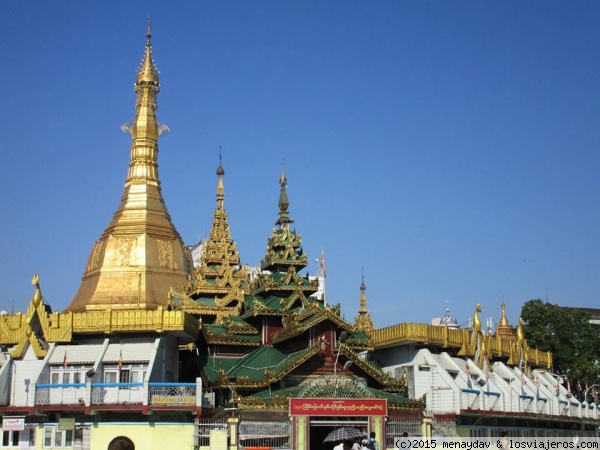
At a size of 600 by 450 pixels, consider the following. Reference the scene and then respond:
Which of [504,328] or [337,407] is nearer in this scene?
[337,407]

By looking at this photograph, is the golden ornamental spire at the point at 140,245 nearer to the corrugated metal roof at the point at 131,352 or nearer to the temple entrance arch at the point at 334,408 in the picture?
the corrugated metal roof at the point at 131,352

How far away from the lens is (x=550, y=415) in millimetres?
53812

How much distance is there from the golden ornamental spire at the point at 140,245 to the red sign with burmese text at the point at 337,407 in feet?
70.4

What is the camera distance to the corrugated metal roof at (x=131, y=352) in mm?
42900

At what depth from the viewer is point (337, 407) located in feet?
136

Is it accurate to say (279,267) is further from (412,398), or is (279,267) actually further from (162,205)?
(162,205)

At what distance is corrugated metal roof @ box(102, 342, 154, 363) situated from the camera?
4290 centimetres

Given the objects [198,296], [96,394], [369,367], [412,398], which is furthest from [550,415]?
[96,394]

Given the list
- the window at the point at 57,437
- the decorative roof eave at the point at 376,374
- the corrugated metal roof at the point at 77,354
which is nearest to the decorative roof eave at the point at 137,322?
the corrugated metal roof at the point at 77,354

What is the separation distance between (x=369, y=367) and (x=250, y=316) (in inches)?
304

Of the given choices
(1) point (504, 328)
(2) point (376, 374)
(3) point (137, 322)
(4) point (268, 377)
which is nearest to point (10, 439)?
(3) point (137, 322)

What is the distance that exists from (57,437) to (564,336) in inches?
1727

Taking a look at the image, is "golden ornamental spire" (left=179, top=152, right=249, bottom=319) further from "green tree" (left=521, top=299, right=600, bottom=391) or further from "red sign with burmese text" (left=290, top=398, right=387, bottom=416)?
"green tree" (left=521, top=299, right=600, bottom=391)

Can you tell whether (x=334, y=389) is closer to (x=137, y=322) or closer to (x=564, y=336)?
(x=137, y=322)
